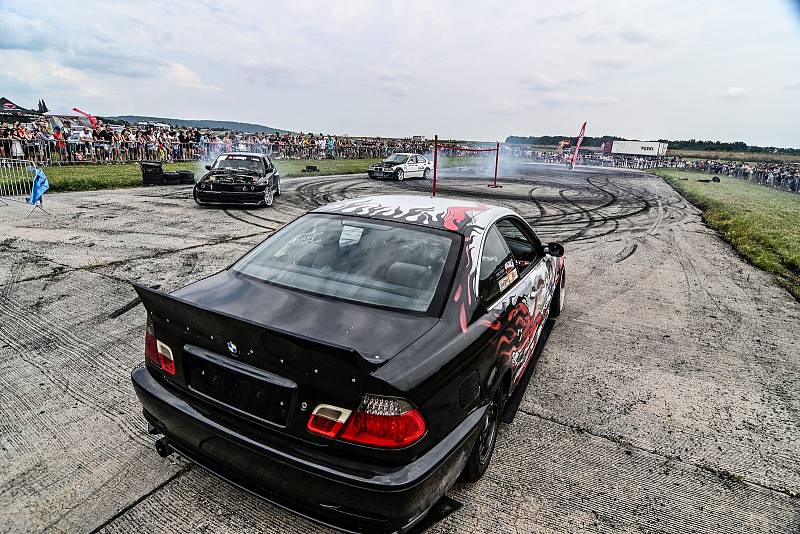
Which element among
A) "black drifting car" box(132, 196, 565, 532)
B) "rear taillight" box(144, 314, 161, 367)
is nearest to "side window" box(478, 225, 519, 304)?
"black drifting car" box(132, 196, 565, 532)

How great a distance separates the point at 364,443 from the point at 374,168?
21.4 metres

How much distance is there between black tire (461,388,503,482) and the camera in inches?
100

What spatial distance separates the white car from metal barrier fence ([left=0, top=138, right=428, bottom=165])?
10.6m

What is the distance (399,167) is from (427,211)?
19.6 m

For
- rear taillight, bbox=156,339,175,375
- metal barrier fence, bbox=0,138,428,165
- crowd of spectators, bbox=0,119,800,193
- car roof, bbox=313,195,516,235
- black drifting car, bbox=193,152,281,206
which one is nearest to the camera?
rear taillight, bbox=156,339,175,375

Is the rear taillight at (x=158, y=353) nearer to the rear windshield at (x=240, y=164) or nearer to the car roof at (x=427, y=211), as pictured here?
the car roof at (x=427, y=211)

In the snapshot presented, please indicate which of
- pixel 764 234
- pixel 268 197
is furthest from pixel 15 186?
pixel 764 234

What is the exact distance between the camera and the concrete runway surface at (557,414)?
247cm

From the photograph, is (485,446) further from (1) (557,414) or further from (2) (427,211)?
(2) (427,211)

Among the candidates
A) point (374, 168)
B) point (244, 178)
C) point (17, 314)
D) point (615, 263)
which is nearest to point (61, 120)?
point (374, 168)

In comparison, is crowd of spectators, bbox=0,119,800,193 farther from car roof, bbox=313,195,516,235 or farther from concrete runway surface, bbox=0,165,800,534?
car roof, bbox=313,195,516,235

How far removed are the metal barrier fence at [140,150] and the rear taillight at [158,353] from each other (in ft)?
64.3

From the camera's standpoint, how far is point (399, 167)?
2228 cm

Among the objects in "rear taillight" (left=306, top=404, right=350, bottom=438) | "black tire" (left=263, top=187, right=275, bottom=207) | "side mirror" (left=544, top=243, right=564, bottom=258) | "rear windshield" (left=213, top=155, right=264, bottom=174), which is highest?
"rear windshield" (left=213, top=155, right=264, bottom=174)
